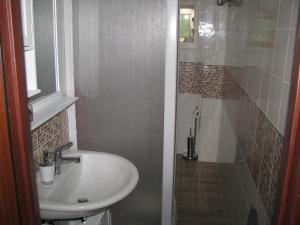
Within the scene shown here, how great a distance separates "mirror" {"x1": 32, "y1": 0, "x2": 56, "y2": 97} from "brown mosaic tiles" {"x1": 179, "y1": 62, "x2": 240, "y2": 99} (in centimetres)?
227

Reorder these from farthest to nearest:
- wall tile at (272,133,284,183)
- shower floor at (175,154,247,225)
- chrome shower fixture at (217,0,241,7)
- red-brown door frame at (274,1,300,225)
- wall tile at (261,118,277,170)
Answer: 1. chrome shower fixture at (217,0,241,7)
2. shower floor at (175,154,247,225)
3. wall tile at (261,118,277,170)
4. wall tile at (272,133,284,183)
5. red-brown door frame at (274,1,300,225)

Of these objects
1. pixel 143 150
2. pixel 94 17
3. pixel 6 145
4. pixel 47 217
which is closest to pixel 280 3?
pixel 94 17

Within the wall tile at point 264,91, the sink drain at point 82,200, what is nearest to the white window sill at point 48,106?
the sink drain at point 82,200

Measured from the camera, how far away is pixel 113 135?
1748 mm

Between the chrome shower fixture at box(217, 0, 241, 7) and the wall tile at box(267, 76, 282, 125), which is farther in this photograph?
the chrome shower fixture at box(217, 0, 241, 7)

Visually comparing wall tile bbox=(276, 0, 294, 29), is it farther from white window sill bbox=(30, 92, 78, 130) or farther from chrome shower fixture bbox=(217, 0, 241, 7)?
chrome shower fixture bbox=(217, 0, 241, 7)

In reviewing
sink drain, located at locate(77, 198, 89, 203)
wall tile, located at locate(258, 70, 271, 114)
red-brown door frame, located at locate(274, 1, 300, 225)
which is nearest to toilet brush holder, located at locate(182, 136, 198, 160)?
wall tile, located at locate(258, 70, 271, 114)

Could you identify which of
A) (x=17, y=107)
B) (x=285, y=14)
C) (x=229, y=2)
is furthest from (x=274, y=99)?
(x=229, y=2)

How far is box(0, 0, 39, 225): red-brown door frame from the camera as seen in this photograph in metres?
0.65

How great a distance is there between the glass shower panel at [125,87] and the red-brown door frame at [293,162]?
2.74ft

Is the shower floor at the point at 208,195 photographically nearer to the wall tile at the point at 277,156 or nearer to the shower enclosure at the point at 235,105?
the shower enclosure at the point at 235,105

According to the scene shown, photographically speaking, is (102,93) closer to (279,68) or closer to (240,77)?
(279,68)

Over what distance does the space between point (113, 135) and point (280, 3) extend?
108cm

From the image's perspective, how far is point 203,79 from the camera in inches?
144
